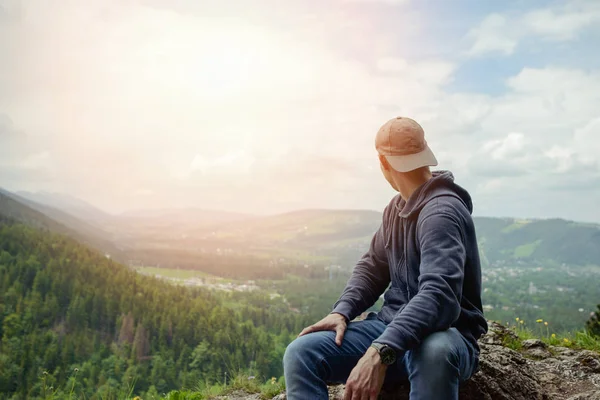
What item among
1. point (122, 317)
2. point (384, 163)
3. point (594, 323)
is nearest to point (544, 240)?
Answer: point (122, 317)

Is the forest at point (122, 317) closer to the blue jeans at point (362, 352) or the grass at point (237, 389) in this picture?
the grass at point (237, 389)

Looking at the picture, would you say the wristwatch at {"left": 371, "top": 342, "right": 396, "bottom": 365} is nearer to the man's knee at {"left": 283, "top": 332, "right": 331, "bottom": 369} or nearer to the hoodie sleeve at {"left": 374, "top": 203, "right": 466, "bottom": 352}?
the hoodie sleeve at {"left": 374, "top": 203, "right": 466, "bottom": 352}

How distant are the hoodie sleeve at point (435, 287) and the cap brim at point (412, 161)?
0.28m

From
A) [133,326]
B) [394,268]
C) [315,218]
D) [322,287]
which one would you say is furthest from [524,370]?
[315,218]

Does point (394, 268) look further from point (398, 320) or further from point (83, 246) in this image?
point (83, 246)

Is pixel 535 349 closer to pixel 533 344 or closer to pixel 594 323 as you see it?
pixel 533 344

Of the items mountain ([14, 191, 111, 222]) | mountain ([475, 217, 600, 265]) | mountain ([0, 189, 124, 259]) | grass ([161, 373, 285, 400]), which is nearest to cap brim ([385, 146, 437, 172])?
grass ([161, 373, 285, 400])

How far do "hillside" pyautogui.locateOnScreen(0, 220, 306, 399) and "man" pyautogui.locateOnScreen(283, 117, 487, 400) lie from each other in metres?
42.1

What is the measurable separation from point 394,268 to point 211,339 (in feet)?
172

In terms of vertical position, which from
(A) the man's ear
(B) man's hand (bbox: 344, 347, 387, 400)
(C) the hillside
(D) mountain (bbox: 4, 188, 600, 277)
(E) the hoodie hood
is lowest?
(C) the hillside

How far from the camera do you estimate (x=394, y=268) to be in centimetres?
234

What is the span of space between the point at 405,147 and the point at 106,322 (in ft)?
208

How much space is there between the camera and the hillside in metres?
46.4

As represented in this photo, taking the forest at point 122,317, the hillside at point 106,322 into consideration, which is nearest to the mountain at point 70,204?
the forest at point 122,317
